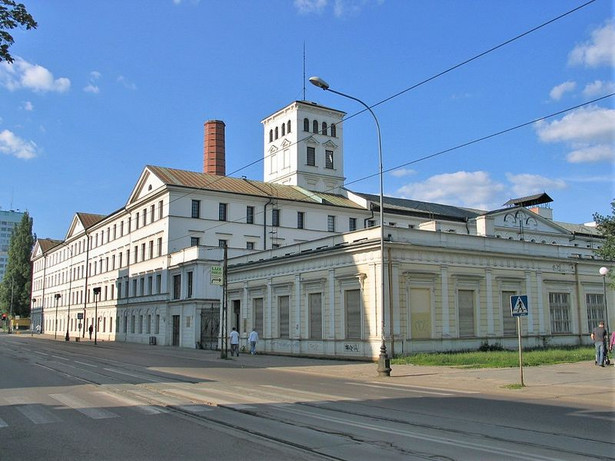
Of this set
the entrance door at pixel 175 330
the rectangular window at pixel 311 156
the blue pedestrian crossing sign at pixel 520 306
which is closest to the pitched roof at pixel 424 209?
the rectangular window at pixel 311 156

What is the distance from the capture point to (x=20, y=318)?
120 m

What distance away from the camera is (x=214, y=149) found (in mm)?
72375

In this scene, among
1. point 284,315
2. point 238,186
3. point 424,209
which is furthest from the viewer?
point 424,209

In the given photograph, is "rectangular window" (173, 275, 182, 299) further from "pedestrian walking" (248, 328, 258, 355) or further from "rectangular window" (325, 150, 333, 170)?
"rectangular window" (325, 150, 333, 170)

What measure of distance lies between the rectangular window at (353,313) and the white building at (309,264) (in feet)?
0.26

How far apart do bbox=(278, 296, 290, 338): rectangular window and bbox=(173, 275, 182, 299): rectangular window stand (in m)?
19.3

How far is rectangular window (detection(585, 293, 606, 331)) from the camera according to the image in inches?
1489

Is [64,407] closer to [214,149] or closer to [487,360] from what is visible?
[487,360]

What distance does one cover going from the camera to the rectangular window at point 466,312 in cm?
3120

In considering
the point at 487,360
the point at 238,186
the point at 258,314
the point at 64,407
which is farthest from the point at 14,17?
the point at 238,186

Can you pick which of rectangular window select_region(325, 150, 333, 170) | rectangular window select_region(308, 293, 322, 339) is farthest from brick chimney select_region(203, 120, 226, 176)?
rectangular window select_region(308, 293, 322, 339)

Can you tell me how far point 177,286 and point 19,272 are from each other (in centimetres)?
7992

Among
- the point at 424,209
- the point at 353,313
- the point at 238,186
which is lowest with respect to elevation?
the point at 353,313

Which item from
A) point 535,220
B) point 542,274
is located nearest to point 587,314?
point 542,274
